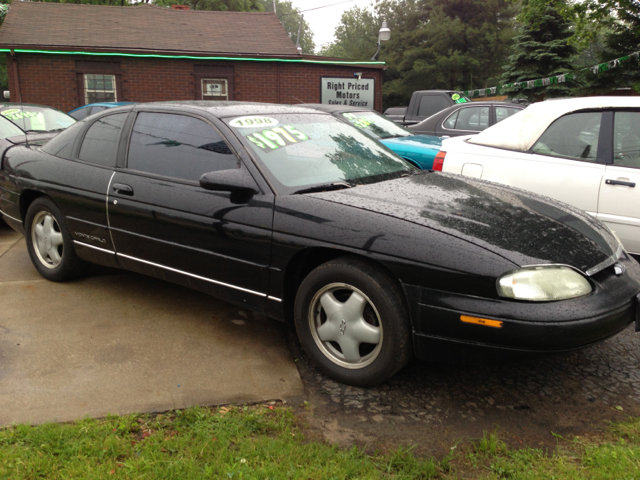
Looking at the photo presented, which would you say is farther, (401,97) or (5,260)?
(401,97)

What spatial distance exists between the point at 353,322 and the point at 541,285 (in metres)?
0.94

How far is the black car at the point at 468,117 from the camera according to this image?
9.30 meters

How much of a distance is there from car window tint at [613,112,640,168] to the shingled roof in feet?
48.7

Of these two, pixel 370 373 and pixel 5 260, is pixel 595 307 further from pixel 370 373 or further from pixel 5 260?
pixel 5 260

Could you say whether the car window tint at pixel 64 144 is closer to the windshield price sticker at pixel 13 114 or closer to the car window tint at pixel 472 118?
the windshield price sticker at pixel 13 114

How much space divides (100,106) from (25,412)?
10.1 meters

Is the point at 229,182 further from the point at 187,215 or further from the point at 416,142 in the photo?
the point at 416,142

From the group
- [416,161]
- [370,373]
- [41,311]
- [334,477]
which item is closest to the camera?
[334,477]

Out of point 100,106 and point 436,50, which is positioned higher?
point 436,50

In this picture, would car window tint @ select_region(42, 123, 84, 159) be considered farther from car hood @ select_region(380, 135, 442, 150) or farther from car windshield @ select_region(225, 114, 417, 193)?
car hood @ select_region(380, 135, 442, 150)

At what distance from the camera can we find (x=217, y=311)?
414 centimetres

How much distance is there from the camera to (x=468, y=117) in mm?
9352

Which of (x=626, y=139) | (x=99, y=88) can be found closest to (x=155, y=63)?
(x=99, y=88)

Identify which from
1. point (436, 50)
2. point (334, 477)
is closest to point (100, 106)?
point (334, 477)
